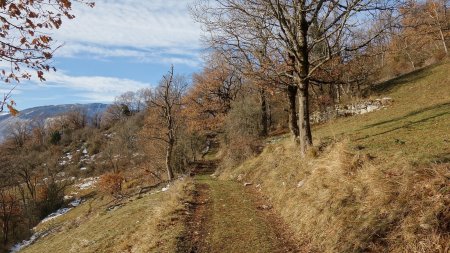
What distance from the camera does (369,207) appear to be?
677 cm

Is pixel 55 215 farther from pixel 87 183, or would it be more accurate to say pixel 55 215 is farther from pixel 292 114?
pixel 292 114

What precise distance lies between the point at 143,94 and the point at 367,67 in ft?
231

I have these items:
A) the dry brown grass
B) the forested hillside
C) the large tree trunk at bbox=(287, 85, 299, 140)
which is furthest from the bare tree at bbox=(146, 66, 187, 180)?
the dry brown grass

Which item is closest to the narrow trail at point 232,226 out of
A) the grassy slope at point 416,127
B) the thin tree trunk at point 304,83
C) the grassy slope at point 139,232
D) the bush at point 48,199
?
the grassy slope at point 139,232

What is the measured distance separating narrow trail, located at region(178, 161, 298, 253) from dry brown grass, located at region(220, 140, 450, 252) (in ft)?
1.60

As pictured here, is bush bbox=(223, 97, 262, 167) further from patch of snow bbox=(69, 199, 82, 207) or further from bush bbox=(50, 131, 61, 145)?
bush bbox=(50, 131, 61, 145)

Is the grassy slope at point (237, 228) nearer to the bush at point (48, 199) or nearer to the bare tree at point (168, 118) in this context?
the bare tree at point (168, 118)

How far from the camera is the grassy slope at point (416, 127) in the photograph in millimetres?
8842

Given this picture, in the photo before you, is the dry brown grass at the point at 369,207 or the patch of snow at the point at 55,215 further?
the patch of snow at the point at 55,215

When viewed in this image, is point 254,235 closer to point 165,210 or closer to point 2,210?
point 165,210

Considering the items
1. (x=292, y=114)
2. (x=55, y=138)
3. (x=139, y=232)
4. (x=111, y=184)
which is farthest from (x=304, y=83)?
(x=55, y=138)

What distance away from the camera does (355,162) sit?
861 cm

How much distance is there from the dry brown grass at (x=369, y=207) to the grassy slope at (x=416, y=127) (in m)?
0.95

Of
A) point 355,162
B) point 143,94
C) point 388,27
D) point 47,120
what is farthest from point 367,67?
point 47,120
